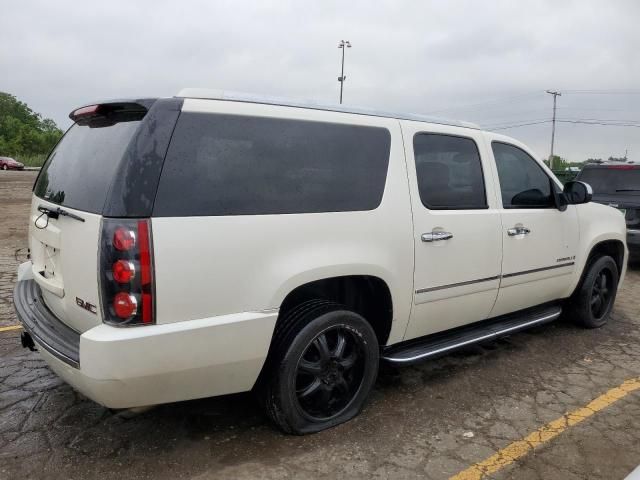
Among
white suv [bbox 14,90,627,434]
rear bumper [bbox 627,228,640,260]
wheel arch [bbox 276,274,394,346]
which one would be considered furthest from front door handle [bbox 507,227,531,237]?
rear bumper [bbox 627,228,640,260]

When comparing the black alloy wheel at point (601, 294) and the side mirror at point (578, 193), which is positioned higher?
the side mirror at point (578, 193)

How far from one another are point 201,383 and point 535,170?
3223 mm

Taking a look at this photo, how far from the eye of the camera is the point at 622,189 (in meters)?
8.00

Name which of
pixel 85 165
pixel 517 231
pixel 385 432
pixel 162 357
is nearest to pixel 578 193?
pixel 517 231

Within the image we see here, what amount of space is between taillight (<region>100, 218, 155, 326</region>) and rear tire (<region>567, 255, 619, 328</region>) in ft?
13.4

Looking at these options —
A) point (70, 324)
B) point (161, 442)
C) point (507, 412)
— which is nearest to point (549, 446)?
point (507, 412)

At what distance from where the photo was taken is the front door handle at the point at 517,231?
12.7 ft

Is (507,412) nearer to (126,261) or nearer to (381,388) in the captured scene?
(381,388)

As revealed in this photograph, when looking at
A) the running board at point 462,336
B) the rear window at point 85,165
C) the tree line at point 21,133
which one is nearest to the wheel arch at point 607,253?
the running board at point 462,336

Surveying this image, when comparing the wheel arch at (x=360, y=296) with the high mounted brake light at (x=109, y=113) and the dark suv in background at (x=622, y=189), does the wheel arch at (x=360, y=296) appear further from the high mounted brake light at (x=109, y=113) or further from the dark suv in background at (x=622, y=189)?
the dark suv in background at (x=622, y=189)

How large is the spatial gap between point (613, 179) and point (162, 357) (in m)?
7.94

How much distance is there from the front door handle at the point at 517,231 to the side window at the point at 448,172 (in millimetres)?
300

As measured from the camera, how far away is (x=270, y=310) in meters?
2.65

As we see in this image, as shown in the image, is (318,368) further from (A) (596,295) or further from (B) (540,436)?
(A) (596,295)
